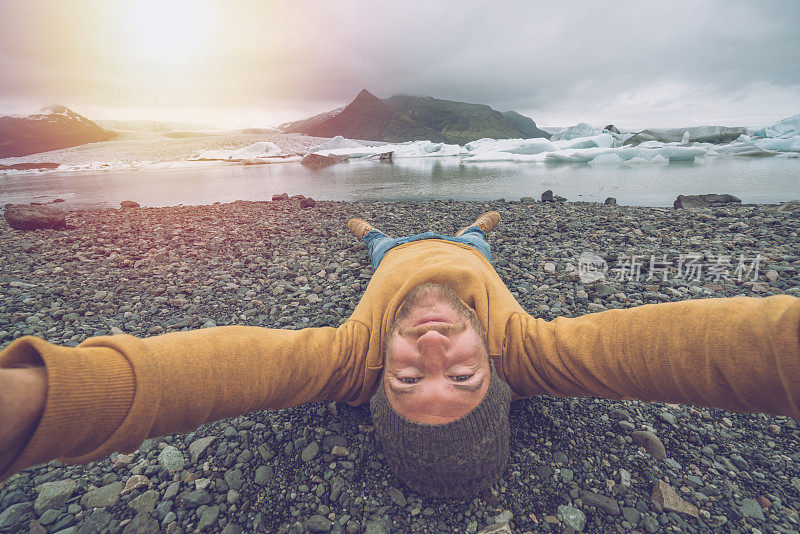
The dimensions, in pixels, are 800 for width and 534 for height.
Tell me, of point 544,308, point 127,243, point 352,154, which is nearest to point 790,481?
point 544,308

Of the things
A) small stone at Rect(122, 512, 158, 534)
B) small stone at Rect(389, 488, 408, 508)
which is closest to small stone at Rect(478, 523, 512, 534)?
small stone at Rect(389, 488, 408, 508)

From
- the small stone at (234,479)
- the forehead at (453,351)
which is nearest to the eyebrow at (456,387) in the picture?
the forehead at (453,351)

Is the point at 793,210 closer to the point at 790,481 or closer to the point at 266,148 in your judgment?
the point at 790,481

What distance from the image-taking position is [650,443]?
6.32 feet

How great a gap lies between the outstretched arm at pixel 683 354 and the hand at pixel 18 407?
6.56 feet

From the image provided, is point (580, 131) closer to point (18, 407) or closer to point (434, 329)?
point (434, 329)

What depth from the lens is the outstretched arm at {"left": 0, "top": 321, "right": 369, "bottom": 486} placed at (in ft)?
3.51

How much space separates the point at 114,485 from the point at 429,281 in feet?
6.60

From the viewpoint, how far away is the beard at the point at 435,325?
1744mm

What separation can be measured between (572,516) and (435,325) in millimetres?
1099

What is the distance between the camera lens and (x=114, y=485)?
1776mm

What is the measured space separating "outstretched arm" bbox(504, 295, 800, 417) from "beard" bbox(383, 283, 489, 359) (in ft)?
1.09

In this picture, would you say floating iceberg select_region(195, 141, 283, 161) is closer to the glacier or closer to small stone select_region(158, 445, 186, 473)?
the glacier

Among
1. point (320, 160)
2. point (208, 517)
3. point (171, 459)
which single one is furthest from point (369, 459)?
point (320, 160)
